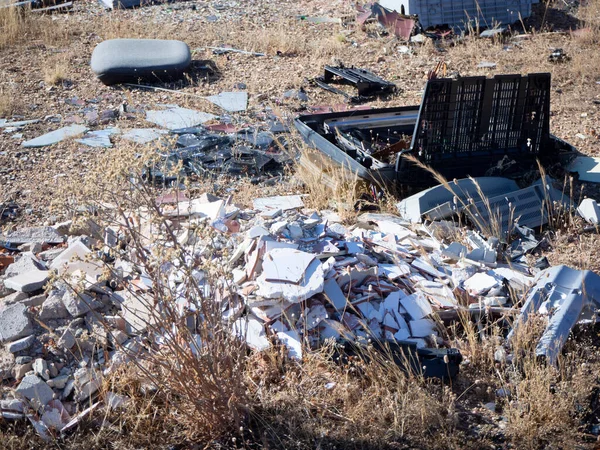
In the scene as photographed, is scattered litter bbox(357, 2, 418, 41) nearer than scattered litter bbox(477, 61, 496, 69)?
No

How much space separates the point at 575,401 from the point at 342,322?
3.87 feet

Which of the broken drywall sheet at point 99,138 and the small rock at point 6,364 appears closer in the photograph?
the small rock at point 6,364

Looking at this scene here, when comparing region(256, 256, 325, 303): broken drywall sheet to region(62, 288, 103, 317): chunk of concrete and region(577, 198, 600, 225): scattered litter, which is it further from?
region(577, 198, 600, 225): scattered litter

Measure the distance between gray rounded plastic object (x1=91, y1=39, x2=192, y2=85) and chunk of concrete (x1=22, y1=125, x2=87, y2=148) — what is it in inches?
55.9

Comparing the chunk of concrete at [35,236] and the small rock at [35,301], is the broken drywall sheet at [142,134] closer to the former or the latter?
the chunk of concrete at [35,236]

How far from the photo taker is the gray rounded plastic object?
7875mm

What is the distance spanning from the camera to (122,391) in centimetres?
306

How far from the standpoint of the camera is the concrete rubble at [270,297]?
306 centimetres

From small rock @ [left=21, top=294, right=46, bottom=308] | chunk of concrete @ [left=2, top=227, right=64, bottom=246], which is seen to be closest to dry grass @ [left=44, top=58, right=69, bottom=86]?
chunk of concrete @ [left=2, top=227, right=64, bottom=246]

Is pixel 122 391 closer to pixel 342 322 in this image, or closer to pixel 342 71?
pixel 342 322

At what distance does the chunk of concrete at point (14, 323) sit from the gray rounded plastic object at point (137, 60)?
5.06m

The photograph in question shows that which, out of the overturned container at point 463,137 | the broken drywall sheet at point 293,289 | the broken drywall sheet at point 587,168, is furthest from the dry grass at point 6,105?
the broken drywall sheet at point 587,168

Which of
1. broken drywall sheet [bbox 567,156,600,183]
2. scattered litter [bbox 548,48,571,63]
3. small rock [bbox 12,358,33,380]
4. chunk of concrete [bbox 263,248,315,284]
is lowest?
small rock [bbox 12,358,33,380]

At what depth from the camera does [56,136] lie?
648 centimetres
